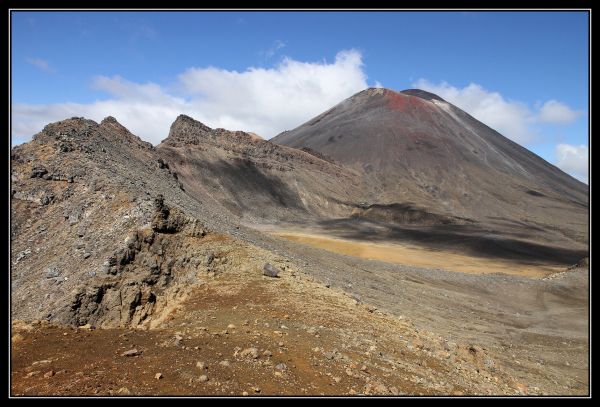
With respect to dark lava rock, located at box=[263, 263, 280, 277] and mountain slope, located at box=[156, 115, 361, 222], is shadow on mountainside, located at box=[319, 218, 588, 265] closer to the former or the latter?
mountain slope, located at box=[156, 115, 361, 222]

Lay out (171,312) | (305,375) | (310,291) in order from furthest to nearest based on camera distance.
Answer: (310,291) → (171,312) → (305,375)

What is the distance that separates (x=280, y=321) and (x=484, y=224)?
69421mm

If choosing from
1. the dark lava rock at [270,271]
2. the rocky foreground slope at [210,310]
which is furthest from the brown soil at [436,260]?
the dark lava rock at [270,271]

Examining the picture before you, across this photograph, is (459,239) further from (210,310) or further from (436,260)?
(210,310)

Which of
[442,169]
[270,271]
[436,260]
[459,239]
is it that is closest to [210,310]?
[270,271]

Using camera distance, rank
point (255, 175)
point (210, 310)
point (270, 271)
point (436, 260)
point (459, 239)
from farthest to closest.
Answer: point (255, 175) < point (459, 239) < point (436, 260) < point (270, 271) < point (210, 310)

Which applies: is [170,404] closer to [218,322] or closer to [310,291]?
[218,322]

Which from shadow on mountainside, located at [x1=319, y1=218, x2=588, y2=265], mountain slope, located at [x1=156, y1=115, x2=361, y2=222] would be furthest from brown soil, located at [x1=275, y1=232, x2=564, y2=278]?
mountain slope, located at [x1=156, y1=115, x2=361, y2=222]

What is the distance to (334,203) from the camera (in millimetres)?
76938

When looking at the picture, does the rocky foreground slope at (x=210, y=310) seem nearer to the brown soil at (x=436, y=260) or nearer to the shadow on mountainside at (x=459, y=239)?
the brown soil at (x=436, y=260)

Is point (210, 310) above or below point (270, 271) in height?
below

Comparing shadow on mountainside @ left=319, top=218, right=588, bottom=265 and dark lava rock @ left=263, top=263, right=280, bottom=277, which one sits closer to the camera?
dark lava rock @ left=263, top=263, right=280, bottom=277

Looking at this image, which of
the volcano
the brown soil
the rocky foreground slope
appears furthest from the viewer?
the volcano

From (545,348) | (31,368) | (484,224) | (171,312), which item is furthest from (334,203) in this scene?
(31,368)
